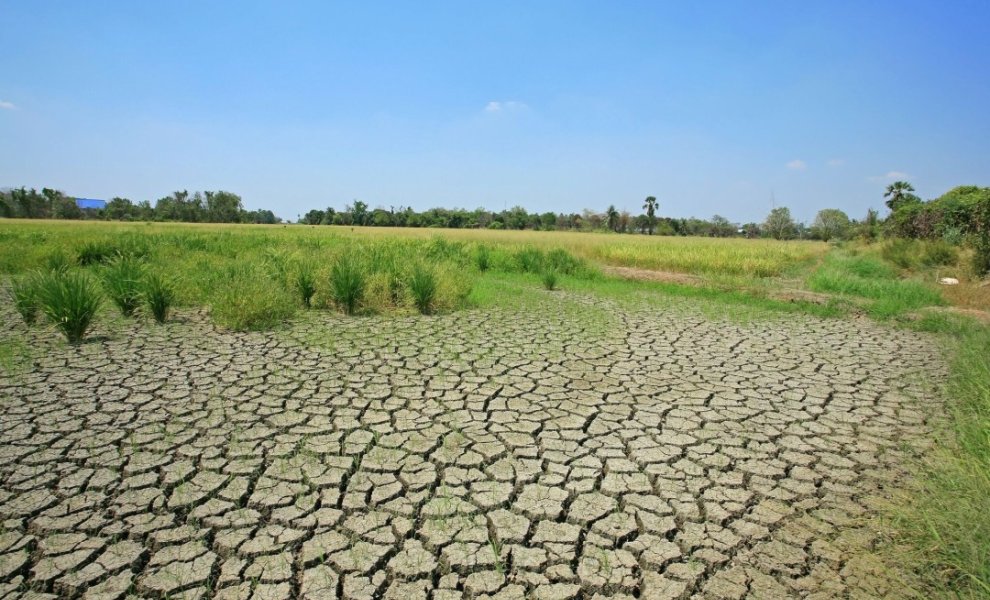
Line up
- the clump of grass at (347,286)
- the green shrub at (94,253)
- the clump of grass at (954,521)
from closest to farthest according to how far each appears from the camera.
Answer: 1. the clump of grass at (954,521)
2. the clump of grass at (347,286)
3. the green shrub at (94,253)

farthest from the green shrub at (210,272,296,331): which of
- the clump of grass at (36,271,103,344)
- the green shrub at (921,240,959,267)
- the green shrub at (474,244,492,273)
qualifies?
the green shrub at (921,240,959,267)

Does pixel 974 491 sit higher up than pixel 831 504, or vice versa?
pixel 974 491

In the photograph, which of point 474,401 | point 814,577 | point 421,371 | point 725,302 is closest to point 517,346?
point 421,371

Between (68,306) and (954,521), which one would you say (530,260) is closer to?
(68,306)

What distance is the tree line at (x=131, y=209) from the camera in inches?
2052

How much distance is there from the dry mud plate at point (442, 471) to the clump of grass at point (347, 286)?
2.38 m

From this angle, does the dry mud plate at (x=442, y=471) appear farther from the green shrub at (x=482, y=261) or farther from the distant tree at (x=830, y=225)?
the distant tree at (x=830, y=225)

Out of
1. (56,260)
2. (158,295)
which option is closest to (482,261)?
(158,295)

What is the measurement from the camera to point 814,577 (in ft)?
7.50

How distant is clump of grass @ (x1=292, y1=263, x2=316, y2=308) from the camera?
849cm

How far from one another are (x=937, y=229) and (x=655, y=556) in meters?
28.0

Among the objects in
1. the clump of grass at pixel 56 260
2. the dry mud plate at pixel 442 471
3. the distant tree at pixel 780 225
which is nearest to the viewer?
the dry mud plate at pixel 442 471

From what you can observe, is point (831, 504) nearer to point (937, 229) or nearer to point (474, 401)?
point (474, 401)

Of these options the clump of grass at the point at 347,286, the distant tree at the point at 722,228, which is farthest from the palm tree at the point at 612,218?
the clump of grass at the point at 347,286
